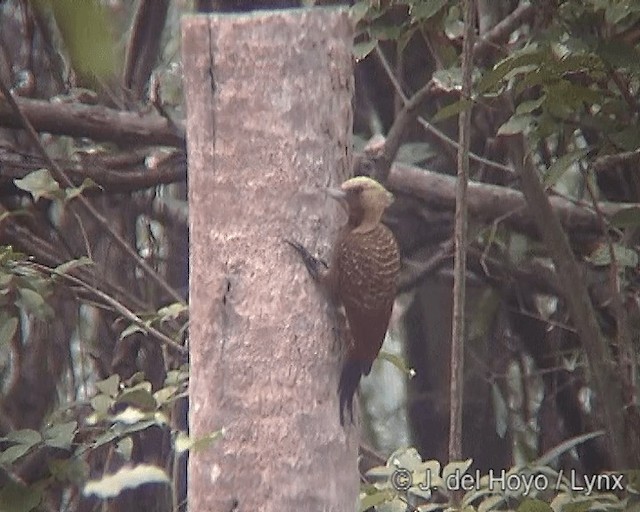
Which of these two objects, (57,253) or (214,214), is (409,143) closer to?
(57,253)

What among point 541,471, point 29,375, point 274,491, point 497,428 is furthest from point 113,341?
point 274,491

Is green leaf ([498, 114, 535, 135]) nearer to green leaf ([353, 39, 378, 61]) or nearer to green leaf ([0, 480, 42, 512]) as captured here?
green leaf ([353, 39, 378, 61])

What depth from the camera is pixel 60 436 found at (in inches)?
67.5

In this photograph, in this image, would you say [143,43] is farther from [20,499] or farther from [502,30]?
[20,499]

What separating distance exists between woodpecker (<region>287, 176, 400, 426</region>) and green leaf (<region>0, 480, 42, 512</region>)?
61 centimetres

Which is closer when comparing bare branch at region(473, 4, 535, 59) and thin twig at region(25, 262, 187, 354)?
thin twig at region(25, 262, 187, 354)

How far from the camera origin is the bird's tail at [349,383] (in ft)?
4.52

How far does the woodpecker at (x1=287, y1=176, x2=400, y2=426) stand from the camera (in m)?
1.38

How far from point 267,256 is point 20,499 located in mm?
680

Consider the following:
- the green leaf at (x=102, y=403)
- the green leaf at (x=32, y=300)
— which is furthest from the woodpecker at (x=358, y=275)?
the green leaf at (x=32, y=300)

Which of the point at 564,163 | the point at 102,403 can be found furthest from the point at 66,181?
the point at 564,163

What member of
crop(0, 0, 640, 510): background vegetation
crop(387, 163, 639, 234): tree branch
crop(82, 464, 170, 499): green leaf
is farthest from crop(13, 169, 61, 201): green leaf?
crop(82, 464, 170, 499): green leaf

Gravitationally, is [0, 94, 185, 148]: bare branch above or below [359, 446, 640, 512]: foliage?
above

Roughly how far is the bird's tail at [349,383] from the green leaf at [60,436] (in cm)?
52
